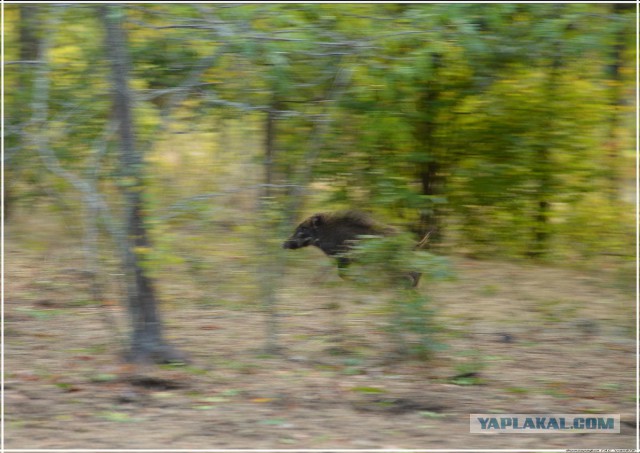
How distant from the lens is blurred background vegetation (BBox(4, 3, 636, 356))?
20.9 feet

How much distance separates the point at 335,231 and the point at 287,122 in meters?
1.51

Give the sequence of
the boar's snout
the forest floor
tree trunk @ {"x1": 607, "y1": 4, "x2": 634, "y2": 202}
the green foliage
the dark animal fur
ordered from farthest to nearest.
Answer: tree trunk @ {"x1": 607, "y1": 4, "x2": 634, "y2": 202}, the dark animal fur, the boar's snout, the green foliage, the forest floor

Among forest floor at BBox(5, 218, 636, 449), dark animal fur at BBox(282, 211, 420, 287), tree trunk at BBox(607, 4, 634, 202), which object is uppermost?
tree trunk at BBox(607, 4, 634, 202)

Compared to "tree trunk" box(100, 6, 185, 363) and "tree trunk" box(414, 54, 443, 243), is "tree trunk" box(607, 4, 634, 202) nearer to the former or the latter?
"tree trunk" box(414, 54, 443, 243)

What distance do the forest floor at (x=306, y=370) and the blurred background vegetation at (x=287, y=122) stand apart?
1.67 ft

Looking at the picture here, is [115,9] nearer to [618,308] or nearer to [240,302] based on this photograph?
[240,302]

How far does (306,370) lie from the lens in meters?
6.42

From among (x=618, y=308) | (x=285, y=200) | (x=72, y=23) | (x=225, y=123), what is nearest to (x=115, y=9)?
(x=72, y=23)

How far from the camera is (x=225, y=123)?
7.16 m

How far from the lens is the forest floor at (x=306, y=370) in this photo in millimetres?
5148

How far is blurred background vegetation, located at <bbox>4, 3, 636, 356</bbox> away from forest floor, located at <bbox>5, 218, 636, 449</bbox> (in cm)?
51

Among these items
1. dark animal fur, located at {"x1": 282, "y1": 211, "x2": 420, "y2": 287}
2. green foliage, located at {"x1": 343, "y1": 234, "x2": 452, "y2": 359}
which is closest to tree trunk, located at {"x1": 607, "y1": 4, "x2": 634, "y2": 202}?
dark animal fur, located at {"x1": 282, "y1": 211, "x2": 420, "y2": 287}

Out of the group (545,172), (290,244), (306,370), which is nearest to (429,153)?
(545,172)

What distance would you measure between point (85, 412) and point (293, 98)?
10.9ft
